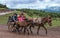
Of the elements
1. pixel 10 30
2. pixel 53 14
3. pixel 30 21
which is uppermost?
pixel 30 21

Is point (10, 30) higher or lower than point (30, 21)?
lower

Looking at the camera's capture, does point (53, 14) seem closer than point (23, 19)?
No

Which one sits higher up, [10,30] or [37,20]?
[37,20]

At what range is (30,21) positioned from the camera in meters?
21.2

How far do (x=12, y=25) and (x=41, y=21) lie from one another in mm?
3907

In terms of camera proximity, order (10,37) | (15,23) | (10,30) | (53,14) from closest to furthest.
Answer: (10,37) → (15,23) → (10,30) → (53,14)

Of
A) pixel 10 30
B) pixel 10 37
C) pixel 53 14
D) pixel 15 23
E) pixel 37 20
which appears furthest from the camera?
pixel 53 14

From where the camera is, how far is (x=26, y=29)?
21.9 metres

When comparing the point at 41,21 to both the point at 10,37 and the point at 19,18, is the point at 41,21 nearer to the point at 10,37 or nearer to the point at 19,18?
the point at 19,18

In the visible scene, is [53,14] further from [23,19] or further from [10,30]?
[23,19]

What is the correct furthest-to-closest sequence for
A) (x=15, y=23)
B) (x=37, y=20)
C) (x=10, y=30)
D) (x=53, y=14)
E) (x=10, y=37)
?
(x=53, y=14) → (x=10, y=30) → (x=15, y=23) → (x=37, y=20) → (x=10, y=37)

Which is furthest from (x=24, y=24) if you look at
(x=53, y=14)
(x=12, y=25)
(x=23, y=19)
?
(x=53, y=14)

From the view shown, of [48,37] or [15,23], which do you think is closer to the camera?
[48,37]

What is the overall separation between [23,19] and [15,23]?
1415 millimetres
